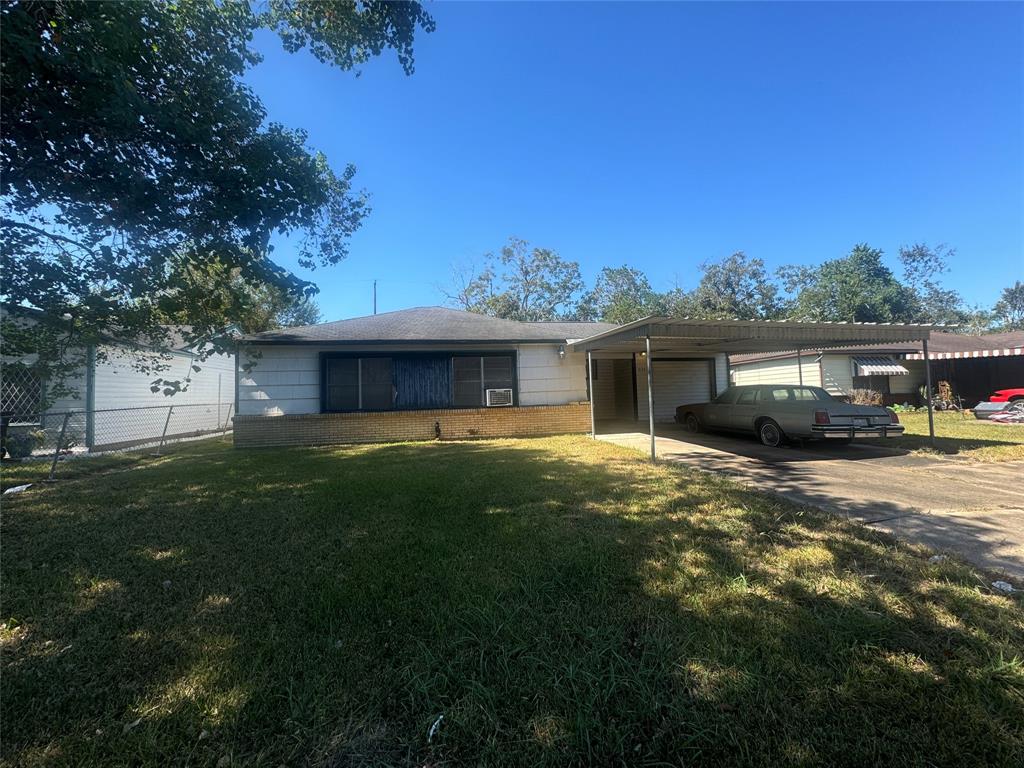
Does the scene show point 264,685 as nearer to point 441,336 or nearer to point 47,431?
point 441,336

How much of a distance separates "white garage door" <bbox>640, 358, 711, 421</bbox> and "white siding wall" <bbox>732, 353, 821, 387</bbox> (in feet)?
15.4

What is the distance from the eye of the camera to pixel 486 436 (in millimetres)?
11906

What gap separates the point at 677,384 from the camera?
15117mm

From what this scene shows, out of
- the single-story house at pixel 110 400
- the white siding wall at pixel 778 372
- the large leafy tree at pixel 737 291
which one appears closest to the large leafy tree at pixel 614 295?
the large leafy tree at pixel 737 291

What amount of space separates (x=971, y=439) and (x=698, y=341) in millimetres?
5922

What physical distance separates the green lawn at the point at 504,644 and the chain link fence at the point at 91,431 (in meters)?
5.85

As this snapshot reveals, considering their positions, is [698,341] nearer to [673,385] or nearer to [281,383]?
[673,385]

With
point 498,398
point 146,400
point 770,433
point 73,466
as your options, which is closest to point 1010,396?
point 770,433

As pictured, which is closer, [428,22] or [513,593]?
[513,593]

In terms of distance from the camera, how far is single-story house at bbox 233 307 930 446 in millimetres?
10984

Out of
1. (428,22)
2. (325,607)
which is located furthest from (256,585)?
(428,22)

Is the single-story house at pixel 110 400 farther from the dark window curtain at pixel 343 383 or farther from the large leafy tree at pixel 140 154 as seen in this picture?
the dark window curtain at pixel 343 383

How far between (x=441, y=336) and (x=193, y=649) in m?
9.90

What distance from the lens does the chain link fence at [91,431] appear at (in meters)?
9.10
